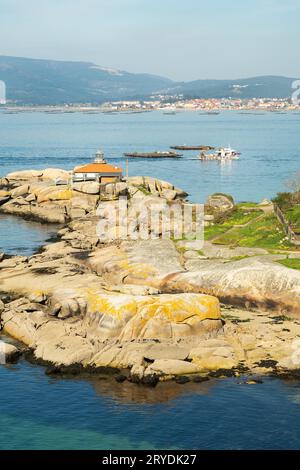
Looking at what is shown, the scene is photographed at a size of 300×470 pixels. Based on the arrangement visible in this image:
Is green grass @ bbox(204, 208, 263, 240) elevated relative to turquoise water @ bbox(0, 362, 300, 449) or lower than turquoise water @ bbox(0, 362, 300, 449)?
elevated

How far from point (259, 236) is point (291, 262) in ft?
31.2

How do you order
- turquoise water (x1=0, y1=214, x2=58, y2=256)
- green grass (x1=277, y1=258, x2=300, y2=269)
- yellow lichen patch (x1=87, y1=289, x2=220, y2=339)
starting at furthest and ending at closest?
1. turquoise water (x1=0, y1=214, x2=58, y2=256)
2. green grass (x1=277, y1=258, x2=300, y2=269)
3. yellow lichen patch (x1=87, y1=289, x2=220, y2=339)

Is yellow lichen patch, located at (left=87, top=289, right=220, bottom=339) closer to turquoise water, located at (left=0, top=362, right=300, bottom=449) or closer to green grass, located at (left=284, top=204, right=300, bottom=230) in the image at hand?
turquoise water, located at (left=0, top=362, right=300, bottom=449)

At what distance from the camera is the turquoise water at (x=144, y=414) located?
30188 millimetres

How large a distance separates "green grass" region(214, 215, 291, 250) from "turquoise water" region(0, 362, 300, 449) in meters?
23.6

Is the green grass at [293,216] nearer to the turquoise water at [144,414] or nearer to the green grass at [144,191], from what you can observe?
the green grass at [144,191]

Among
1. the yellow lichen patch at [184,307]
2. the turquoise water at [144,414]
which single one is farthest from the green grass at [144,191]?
the turquoise water at [144,414]

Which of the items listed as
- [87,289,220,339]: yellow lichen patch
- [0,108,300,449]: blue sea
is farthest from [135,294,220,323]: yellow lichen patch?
[0,108,300,449]: blue sea

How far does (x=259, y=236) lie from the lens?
60781mm

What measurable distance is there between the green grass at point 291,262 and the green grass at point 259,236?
4471 mm

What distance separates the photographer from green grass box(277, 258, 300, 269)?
50719 millimetres

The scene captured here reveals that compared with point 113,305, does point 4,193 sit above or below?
below

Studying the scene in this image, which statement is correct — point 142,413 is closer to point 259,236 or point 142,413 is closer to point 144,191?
point 259,236

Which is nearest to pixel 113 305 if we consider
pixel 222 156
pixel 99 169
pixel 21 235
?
pixel 21 235
